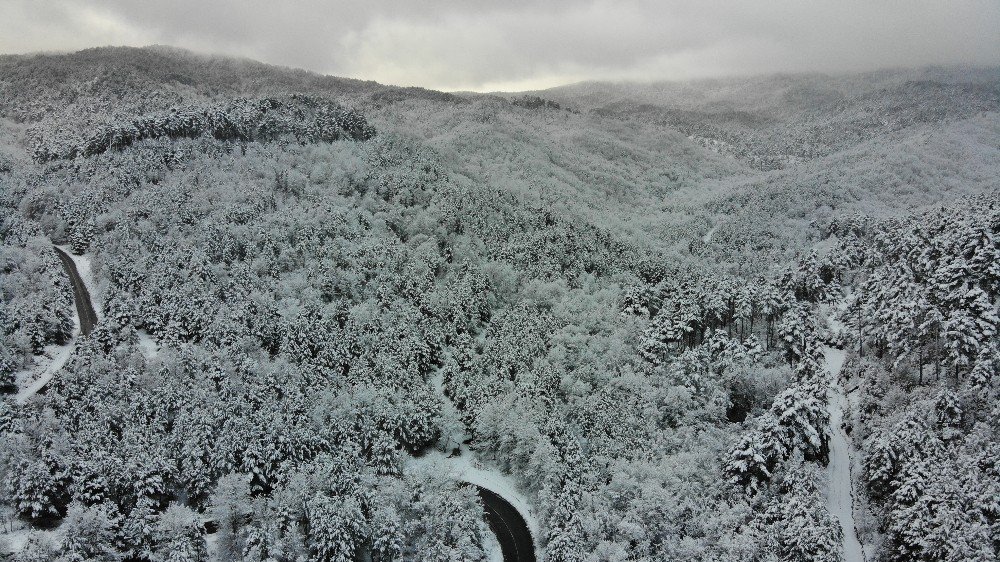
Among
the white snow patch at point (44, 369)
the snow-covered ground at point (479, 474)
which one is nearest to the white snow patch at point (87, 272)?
the white snow patch at point (44, 369)

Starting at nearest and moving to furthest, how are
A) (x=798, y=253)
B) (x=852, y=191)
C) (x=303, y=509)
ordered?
(x=303, y=509)
(x=798, y=253)
(x=852, y=191)

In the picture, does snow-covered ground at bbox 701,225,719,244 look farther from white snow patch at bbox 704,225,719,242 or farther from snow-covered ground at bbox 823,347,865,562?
snow-covered ground at bbox 823,347,865,562

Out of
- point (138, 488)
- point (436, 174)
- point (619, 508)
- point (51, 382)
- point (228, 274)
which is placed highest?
point (436, 174)

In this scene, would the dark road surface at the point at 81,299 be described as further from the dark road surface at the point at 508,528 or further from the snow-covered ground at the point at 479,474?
the dark road surface at the point at 508,528

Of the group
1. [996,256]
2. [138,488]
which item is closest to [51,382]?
[138,488]

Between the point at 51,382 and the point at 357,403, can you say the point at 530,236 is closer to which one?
the point at 357,403

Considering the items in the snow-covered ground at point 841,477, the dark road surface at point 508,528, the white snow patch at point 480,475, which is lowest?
the dark road surface at point 508,528
